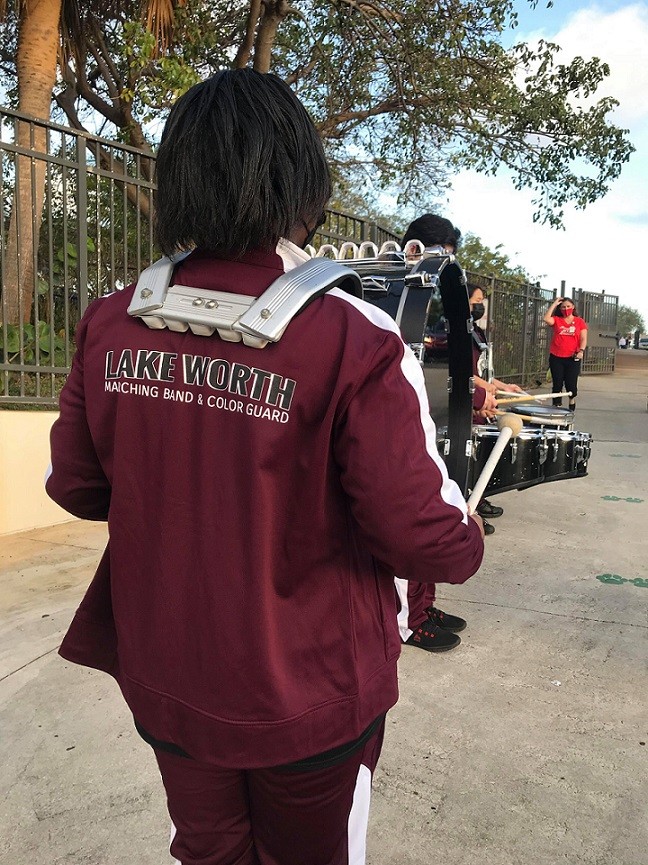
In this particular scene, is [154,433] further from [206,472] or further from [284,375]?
[284,375]

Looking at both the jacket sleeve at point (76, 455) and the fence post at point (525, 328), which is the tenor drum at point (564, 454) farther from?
the fence post at point (525, 328)

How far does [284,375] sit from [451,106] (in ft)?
35.3

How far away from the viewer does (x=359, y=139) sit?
13172 mm

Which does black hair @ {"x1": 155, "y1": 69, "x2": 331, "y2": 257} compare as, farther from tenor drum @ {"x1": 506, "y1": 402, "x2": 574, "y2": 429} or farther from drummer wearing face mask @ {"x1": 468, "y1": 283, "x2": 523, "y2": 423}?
tenor drum @ {"x1": 506, "y1": 402, "x2": 574, "y2": 429}

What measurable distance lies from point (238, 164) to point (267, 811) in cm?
102

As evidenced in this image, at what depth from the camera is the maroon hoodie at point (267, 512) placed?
1.01 m

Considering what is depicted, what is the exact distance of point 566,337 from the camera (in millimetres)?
10578

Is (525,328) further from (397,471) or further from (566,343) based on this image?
(397,471)

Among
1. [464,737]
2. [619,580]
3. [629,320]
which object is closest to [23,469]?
[464,737]

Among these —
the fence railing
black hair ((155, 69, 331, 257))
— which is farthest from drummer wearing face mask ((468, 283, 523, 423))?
the fence railing

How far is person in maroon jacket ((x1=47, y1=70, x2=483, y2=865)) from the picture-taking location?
3.33ft

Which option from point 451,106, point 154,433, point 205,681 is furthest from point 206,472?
point 451,106

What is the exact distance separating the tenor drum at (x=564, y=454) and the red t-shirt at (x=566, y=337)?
718cm

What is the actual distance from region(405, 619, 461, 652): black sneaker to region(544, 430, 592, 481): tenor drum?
1044 millimetres
